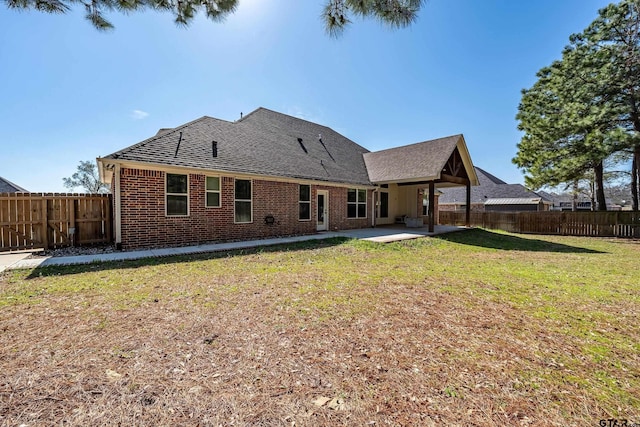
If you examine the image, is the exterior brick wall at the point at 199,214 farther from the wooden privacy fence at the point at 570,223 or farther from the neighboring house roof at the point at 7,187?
the neighboring house roof at the point at 7,187

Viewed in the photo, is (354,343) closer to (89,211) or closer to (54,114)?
(89,211)

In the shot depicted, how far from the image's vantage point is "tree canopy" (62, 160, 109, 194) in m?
39.3

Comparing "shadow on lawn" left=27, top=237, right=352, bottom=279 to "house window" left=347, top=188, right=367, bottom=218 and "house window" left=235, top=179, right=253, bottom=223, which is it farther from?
"house window" left=347, top=188, right=367, bottom=218

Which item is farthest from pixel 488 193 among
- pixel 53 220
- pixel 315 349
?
pixel 53 220

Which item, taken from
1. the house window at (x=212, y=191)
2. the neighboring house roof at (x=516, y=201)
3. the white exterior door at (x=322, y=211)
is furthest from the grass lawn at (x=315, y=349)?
the neighboring house roof at (x=516, y=201)

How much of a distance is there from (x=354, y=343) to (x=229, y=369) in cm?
133

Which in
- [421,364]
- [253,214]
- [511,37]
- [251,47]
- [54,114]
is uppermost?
[511,37]

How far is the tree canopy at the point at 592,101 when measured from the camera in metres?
13.2

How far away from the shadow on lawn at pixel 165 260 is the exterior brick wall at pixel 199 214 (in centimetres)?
186

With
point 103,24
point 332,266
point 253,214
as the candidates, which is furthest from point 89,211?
point 332,266

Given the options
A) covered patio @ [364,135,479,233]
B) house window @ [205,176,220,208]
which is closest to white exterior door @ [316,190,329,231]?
covered patio @ [364,135,479,233]

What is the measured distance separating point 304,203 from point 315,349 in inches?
412

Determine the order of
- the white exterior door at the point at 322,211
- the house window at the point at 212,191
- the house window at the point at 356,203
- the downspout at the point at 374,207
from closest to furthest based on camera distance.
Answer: the house window at the point at 212,191 → the white exterior door at the point at 322,211 → the house window at the point at 356,203 → the downspout at the point at 374,207

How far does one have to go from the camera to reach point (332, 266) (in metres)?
6.97
